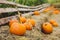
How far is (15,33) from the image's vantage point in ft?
11.8

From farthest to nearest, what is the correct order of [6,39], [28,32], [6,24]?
[6,24], [28,32], [6,39]

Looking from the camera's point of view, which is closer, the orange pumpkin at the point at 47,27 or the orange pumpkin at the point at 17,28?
the orange pumpkin at the point at 17,28

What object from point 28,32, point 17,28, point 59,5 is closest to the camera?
point 17,28

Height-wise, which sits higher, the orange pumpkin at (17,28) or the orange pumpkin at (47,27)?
the orange pumpkin at (17,28)

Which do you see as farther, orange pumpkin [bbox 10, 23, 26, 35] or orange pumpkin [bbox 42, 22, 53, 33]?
orange pumpkin [bbox 42, 22, 53, 33]

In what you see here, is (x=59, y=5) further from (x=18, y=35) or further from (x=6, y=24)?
(x=18, y=35)

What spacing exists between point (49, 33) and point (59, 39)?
1.70 ft

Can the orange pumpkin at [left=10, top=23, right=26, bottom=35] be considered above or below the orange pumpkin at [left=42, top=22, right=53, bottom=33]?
above

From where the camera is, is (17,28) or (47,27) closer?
(17,28)

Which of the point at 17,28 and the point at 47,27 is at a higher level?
the point at 17,28

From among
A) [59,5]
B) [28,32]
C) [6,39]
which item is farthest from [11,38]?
[59,5]

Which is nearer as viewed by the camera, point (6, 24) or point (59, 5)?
point (6, 24)

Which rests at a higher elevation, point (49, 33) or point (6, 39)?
point (6, 39)

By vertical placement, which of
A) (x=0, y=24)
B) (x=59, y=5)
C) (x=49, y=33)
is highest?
(x=0, y=24)
